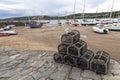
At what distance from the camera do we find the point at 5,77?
A: 6.42 m

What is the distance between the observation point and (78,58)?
24.1 ft

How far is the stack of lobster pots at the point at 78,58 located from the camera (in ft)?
22.6

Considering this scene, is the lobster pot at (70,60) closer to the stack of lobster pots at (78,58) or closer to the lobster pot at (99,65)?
the stack of lobster pots at (78,58)

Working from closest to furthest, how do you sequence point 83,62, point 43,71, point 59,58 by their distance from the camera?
point 43,71, point 83,62, point 59,58

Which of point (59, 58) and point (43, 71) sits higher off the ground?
point (59, 58)

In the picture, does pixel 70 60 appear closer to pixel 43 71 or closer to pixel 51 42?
pixel 43 71

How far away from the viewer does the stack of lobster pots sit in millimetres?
6875

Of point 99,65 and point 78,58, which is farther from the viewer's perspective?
point 78,58

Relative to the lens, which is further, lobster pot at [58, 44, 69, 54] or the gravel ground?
the gravel ground

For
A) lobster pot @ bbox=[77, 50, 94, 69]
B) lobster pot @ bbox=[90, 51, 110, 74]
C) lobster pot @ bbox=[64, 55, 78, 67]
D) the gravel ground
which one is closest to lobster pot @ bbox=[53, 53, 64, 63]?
lobster pot @ bbox=[64, 55, 78, 67]

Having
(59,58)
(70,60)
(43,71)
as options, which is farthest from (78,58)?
(43,71)

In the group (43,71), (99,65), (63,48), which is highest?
(63,48)

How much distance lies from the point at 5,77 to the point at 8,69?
923 millimetres

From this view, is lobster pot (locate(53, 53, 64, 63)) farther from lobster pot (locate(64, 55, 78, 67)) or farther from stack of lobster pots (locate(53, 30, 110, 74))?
lobster pot (locate(64, 55, 78, 67))
